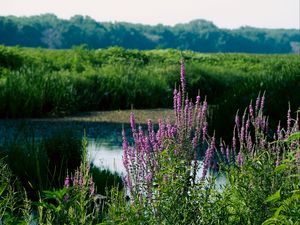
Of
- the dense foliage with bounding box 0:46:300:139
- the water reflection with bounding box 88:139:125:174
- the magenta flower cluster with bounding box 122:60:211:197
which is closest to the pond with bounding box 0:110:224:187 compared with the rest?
the water reflection with bounding box 88:139:125:174

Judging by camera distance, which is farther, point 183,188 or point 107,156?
point 107,156

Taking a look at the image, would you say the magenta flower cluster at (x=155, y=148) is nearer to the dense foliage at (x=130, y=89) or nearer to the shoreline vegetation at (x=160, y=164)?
the shoreline vegetation at (x=160, y=164)

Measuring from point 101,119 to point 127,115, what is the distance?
105cm

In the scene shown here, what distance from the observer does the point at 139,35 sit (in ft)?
400

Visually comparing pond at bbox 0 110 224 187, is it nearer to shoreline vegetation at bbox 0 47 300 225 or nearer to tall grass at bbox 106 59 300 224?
shoreline vegetation at bbox 0 47 300 225

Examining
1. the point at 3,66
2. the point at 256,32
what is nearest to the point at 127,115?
the point at 3,66

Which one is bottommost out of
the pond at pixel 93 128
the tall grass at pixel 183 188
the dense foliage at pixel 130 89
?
the pond at pixel 93 128

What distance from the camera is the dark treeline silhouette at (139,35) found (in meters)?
100

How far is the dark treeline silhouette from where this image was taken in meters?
100

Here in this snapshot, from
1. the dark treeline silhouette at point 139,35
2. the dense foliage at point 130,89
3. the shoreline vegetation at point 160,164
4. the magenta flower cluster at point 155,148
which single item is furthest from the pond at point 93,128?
the dark treeline silhouette at point 139,35

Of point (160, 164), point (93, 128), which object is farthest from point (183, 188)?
point (93, 128)

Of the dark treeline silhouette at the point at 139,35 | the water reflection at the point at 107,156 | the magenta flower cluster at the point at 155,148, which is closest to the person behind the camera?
the magenta flower cluster at the point at 155,148

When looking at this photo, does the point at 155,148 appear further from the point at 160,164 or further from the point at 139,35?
the point at 139,35

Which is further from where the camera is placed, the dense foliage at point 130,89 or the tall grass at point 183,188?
the dense foliage at point 130,89
